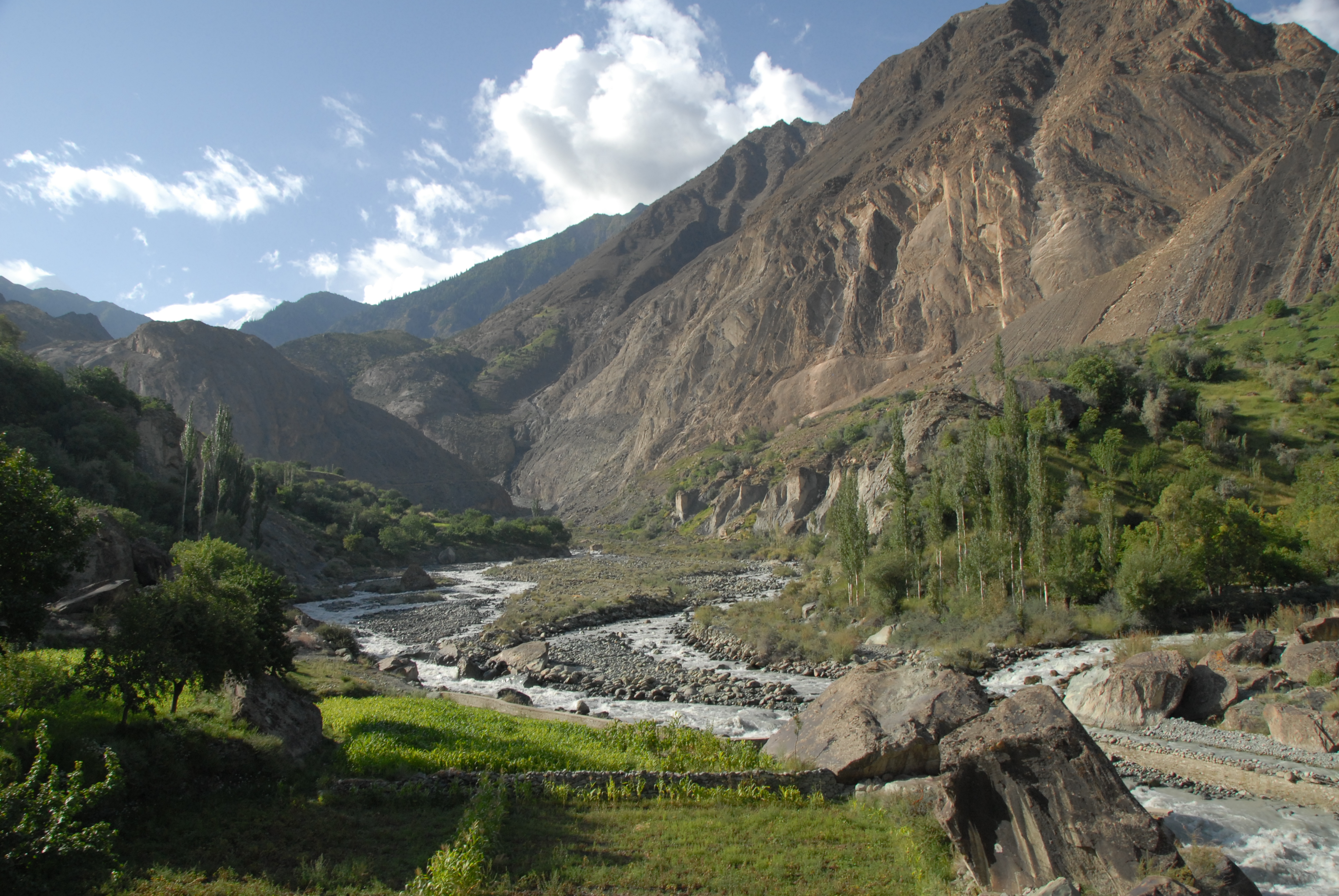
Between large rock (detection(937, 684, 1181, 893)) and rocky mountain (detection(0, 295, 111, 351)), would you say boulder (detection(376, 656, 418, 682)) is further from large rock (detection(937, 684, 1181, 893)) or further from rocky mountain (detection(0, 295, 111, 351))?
rocky mountain (detection(0, 295, 111, 351))

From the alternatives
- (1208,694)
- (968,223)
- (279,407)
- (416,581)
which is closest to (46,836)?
(1208,694)

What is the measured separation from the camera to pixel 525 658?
83.8 ft

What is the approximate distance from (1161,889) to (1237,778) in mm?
9047

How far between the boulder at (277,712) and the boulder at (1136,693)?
642 inches

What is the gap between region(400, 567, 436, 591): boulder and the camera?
168 ft

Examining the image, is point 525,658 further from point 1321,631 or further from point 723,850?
point 1321,631

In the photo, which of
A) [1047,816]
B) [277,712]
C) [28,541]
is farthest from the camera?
[277,712]

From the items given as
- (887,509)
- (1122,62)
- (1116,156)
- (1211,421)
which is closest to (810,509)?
(887,509)

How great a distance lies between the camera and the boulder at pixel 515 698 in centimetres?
1983

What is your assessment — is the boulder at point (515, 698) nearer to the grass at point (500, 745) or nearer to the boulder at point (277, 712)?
the grass at point (500, 745)

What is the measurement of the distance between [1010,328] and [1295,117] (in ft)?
122

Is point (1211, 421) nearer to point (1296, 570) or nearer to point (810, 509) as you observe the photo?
point (1296, 570)

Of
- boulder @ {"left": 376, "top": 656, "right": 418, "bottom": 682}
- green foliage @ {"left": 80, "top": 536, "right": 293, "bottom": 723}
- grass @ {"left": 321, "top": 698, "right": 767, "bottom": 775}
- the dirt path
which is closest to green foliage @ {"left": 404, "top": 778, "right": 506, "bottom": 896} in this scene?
grass @ {"left": 321, "top": 698, "right": 767, "bottom": 775}

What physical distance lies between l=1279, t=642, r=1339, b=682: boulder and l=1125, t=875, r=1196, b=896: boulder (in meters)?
13.2
